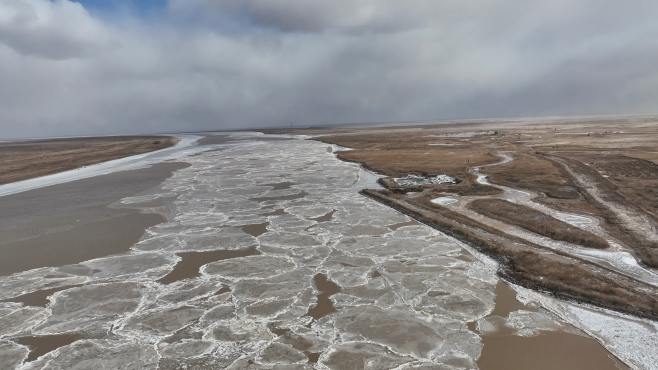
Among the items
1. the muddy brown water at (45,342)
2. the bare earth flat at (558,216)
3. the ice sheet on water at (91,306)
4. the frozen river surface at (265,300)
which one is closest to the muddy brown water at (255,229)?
the frozen river surface at (265,300)

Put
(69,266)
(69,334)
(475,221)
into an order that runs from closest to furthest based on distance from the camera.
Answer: (69,334), (69,266), (475,221)

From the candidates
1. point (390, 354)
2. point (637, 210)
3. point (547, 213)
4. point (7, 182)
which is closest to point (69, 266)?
point (390, 354)

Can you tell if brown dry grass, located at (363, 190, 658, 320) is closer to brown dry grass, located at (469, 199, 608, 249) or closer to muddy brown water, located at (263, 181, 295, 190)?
brown dry grass, located at (469, 199, 608, 249)

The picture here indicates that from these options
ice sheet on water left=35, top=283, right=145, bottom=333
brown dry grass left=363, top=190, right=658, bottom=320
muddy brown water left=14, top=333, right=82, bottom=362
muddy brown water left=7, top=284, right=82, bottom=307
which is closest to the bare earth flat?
brown dry grass left=363, top=190, right=658, bottom=320

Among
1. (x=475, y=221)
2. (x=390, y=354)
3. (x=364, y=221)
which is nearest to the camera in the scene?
(x=390, y=354)

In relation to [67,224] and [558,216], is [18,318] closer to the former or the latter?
[67,224]

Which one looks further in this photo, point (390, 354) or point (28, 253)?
point (28, 253)

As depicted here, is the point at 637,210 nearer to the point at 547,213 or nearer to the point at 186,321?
the point at 547,213
